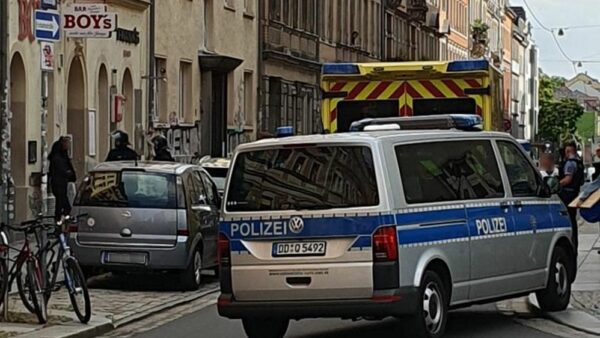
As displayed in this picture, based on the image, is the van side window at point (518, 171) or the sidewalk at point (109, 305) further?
the van side window at point (518, 171)

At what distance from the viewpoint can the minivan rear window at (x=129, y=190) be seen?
1811 cm

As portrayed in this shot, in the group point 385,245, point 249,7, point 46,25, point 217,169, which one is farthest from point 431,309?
point 249,7

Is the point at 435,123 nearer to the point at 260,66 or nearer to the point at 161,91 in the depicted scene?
the point at 161,91

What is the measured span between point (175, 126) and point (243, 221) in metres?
23.0

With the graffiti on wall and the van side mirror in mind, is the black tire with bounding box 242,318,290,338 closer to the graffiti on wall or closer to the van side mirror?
the van side mirror

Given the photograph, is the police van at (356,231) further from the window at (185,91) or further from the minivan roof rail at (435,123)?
the window at (185,91)

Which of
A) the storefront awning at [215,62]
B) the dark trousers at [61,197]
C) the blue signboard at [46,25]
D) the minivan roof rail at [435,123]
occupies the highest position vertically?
the storefront awning at [215,62]

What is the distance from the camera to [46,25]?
1625 cm

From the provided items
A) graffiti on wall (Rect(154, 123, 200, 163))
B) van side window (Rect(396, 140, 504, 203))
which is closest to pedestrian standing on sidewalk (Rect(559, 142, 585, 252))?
van side window (Rect(396, 140, 504, 203))

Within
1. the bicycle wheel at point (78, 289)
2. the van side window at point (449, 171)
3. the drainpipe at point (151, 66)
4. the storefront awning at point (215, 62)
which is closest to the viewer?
the van side window at point (449, 171)

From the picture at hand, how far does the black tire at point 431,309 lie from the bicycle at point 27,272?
151 inches

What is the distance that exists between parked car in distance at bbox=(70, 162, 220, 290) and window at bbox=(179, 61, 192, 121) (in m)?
17.8

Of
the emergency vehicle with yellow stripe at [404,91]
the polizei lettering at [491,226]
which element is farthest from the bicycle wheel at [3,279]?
the emergency vehicle with yellow stripe at [404,91]

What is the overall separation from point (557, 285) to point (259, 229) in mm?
3819
